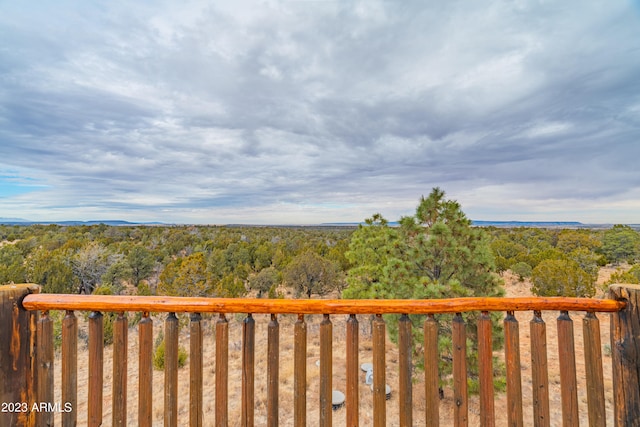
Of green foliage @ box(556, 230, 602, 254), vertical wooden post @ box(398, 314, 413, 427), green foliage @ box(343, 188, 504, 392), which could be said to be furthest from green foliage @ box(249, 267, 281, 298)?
green foliage @ box(556, 230, 602, 254)

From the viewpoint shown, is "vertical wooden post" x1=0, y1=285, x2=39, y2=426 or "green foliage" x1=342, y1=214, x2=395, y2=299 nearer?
"vertical wooden post" x1=0, y1=285, x2=39, y2=426

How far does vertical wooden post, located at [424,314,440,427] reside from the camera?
1.38 metres

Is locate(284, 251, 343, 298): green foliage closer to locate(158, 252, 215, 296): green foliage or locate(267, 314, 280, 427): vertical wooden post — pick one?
locate(158, 252, 215, 296): green foliage

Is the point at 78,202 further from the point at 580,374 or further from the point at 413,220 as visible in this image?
the point at 580,374

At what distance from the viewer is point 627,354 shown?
1.34m

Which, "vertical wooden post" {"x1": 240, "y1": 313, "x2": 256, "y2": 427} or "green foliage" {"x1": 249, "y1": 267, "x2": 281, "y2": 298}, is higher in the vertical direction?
"vertical wooden post" {"x1": 240, "y1": 313, "x2": 256, "y2": 427}

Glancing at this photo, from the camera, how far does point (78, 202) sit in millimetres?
27516

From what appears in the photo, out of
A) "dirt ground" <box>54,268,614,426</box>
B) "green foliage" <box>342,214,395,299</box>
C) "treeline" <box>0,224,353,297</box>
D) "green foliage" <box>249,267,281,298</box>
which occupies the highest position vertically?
"green foliage" <box>342,214,395,299</box>

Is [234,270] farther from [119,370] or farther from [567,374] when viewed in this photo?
[567,374]

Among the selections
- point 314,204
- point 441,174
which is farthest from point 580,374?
point 314,204

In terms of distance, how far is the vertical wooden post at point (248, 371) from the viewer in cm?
140

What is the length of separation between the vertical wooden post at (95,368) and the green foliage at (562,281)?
11.2 metres

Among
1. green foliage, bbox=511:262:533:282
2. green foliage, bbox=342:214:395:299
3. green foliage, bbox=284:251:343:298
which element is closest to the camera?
green foliage, bbox=342:214:395:299

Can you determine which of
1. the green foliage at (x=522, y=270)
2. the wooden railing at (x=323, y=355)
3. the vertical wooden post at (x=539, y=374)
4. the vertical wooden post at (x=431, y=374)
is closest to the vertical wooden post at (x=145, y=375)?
the wooden railing at (x=323, y=355)
